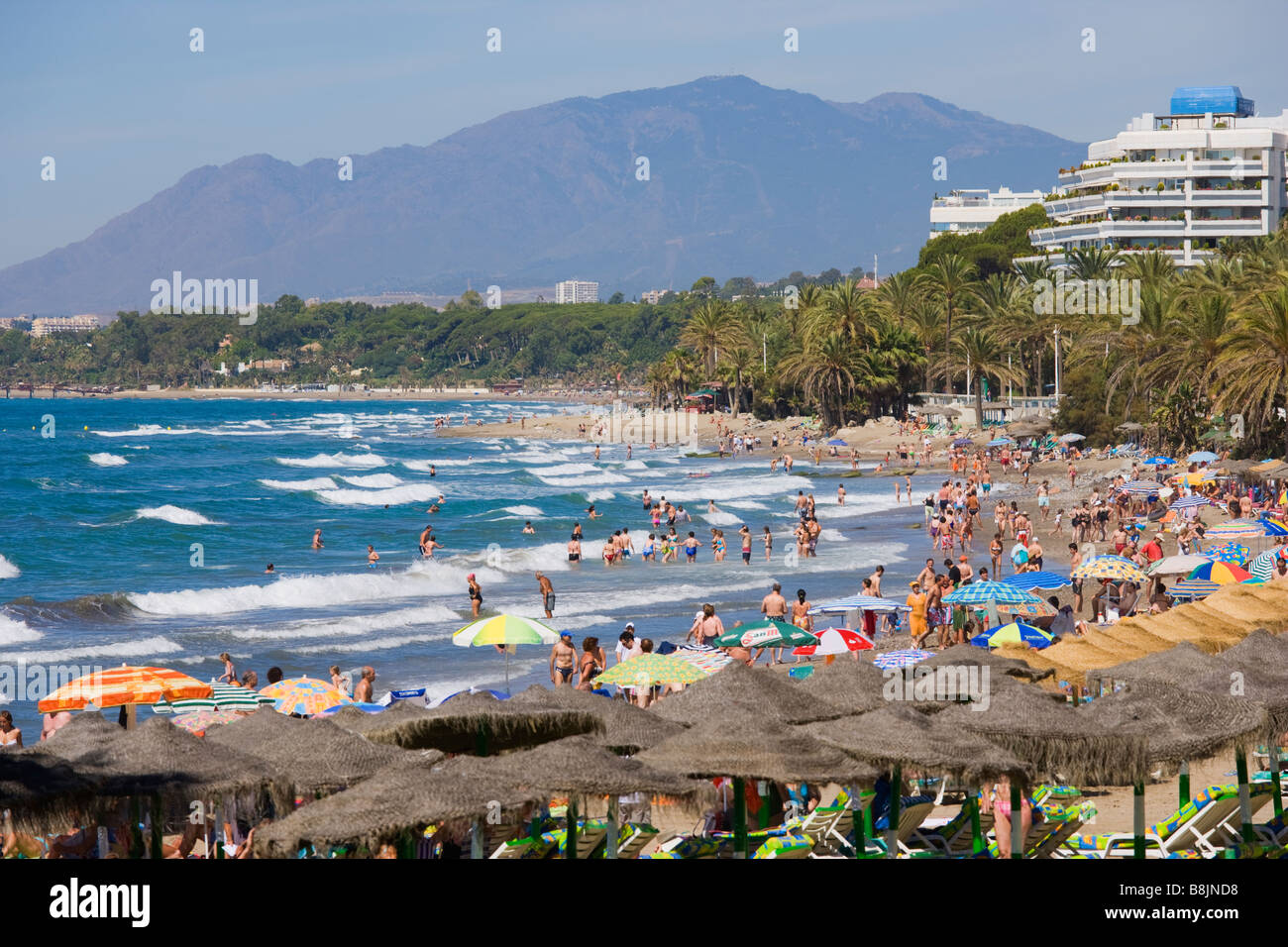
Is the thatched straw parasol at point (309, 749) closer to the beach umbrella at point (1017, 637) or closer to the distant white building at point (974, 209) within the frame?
the beach umbrella at point (1017, 637)

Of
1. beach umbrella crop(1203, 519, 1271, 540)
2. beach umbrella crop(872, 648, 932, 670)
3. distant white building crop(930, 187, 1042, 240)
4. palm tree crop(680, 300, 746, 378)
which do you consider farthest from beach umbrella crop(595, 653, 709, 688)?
distant white building crop(930, 187, 1042, 240)

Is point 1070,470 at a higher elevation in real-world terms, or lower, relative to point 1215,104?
lower

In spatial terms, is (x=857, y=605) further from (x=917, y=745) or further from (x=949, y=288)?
(x=949, y=288)

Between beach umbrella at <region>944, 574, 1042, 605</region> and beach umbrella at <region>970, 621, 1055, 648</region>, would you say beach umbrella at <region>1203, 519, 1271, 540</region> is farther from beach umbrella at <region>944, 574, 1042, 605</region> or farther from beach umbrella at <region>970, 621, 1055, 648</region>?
beach umbrella at <region>970, 621, 1055, 648</region>

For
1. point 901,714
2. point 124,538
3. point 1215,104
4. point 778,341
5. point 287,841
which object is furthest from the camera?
point 1215,104

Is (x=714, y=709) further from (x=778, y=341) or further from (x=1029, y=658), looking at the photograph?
(x=778, y=341)

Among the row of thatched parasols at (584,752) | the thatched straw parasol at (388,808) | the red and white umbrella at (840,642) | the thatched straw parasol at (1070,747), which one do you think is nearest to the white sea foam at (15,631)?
the red and white umbrella at (840,642)

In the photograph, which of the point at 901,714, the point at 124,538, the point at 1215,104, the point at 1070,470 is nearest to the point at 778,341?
the point at 1215,104

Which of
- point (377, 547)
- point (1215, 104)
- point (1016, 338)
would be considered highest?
point (1215, 104)
